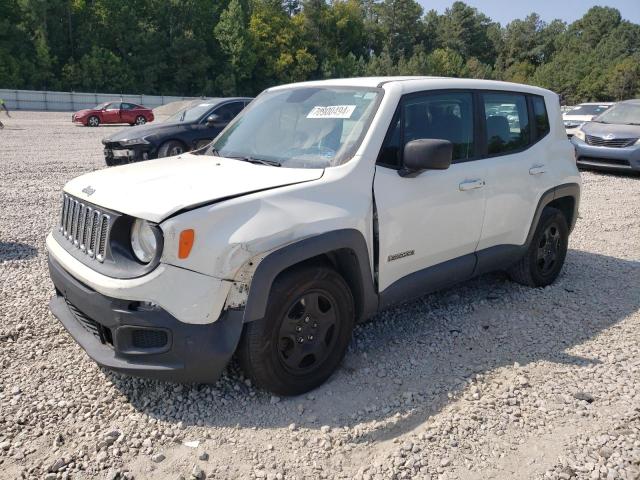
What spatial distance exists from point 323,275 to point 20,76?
202ft

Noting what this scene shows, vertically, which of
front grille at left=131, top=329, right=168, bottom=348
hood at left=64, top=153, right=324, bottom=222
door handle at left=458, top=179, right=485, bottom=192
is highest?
hood at left=64, top=153, right=324, bottom=222

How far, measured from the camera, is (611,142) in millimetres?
11648

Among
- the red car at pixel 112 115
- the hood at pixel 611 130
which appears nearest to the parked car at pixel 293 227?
the hood at pixel 611 130

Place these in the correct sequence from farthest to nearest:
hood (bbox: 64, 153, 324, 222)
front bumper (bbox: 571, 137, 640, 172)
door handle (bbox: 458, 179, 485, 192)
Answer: front bumper (bbox: 571, 137, 640, 172) < door handle (bbox: 458, 179, 485, 192) < hood (bbox: 64, 153, 324, 222)

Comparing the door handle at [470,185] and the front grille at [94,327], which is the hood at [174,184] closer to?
the front grille at [94,327]

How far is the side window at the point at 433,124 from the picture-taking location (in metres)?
3.46

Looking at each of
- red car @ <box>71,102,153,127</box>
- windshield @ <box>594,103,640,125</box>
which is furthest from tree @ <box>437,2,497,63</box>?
windshield @ <box>594,103,640,125</box>

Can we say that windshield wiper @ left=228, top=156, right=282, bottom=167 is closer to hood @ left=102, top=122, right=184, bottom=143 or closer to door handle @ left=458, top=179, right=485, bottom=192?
door handle @ left=458, top=179, right=485, bottom=192

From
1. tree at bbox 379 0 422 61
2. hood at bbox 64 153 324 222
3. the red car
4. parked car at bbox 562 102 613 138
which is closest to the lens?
hood at bbox 64 153 324 222

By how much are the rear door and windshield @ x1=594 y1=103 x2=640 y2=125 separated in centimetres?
921

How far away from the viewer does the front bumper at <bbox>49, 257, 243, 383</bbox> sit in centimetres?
269

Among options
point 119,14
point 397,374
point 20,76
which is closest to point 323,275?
point 397,374

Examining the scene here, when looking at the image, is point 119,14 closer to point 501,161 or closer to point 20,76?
point 20,76

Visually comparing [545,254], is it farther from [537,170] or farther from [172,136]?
[172,136]
